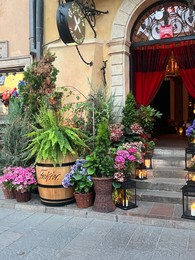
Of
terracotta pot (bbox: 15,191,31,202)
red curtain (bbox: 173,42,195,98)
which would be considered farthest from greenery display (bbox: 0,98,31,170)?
red curtain (bbox: 173,42,195,98)

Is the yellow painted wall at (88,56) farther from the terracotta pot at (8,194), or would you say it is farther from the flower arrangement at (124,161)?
the terracotta pot at (8,194)

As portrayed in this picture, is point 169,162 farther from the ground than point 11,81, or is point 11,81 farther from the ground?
point 11,81

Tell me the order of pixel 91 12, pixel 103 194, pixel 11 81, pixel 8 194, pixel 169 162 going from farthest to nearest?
pixel 11 81, pixel 91 12, pixel 169 162, pixel 8 194, pixel 103 194

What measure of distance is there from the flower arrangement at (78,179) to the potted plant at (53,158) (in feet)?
0.53

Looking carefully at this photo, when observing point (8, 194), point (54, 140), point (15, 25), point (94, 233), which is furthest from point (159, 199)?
point (15, 25)

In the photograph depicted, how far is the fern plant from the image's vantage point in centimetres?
529

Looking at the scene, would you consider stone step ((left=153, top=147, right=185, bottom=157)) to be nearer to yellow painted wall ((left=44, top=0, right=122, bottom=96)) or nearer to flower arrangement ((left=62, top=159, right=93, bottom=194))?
yellow painted wall ((left=44, top=0, right=122, bottom=96))

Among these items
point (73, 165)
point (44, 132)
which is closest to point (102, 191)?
point (73, 165)

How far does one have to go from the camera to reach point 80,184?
5195mm

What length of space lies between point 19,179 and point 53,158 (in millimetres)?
831

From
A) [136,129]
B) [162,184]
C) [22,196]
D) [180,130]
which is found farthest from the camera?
[180,130]

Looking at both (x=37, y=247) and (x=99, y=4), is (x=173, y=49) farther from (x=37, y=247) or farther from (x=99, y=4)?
(x=37, y=247)

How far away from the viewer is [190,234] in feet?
14.1

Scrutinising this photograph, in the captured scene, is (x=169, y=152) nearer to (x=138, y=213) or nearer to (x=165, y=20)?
(x=138, y=213)
